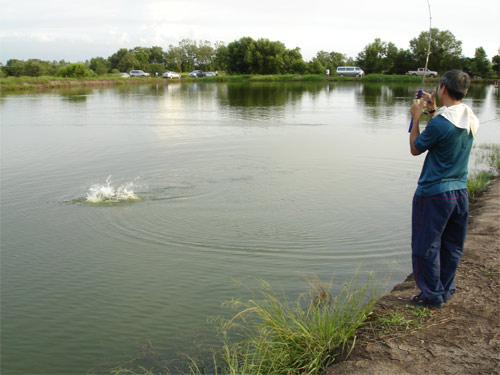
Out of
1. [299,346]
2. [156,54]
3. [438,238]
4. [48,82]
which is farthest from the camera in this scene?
[156,54]

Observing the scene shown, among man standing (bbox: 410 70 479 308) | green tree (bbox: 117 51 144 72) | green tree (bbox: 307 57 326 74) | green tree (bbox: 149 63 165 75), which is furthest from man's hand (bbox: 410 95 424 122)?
green tree (bbox: 117 51 144 72)

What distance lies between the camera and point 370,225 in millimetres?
8242

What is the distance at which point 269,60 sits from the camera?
94.4 m

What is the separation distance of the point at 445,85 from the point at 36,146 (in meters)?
15.0

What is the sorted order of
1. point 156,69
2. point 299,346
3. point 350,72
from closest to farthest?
1. point 299,346
2. point 350,72
3. point 156,69

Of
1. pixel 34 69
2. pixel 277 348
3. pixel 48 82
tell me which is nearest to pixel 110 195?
pixel 277 348

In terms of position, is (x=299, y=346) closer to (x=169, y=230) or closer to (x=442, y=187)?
(x=442, y=187)

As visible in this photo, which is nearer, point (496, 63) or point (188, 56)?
point (496, 63)

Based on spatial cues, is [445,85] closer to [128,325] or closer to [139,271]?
[128,325]

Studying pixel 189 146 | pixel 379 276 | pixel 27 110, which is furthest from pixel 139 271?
pixel 27 110

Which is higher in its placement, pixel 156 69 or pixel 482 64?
pixel 156 69

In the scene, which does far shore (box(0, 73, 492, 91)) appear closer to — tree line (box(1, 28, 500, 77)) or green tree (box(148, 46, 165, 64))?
tree line (box(1, 28, 500, 77))

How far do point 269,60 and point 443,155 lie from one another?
94.2 metres

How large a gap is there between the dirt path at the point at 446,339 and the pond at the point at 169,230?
1320 mm
